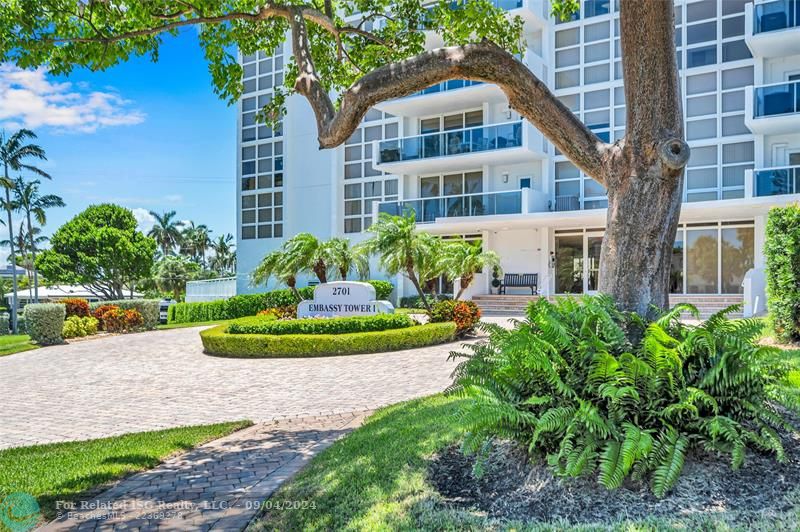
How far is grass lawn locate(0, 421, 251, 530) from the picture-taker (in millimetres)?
5094

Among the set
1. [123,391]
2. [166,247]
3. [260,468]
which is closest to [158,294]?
[166,247]

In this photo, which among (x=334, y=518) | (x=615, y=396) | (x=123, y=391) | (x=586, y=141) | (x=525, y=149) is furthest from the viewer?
(x=525, y=149)

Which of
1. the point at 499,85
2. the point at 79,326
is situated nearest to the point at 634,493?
the point at 499,85

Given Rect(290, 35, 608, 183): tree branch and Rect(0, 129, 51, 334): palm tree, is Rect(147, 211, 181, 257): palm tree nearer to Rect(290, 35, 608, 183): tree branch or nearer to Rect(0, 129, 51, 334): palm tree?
Rect(0, 129, 51, 334): palm tree

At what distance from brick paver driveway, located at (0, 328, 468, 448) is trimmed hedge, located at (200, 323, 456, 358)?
39cm

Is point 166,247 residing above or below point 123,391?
above

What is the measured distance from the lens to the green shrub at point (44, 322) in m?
17.8

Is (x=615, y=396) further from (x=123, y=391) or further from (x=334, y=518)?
(x=123, y=391)

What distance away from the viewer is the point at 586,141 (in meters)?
5.02

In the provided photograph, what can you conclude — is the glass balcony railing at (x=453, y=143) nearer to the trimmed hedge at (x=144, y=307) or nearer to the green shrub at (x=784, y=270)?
the trimmed hedge at (x=144, y=307)

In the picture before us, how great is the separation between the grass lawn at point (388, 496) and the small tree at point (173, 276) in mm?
56333

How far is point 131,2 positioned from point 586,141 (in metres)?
6.51

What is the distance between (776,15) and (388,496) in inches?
912

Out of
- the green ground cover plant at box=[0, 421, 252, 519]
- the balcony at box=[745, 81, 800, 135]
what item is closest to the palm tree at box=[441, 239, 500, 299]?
the green ground cover plant at box=[0, 421, 252, 519]
